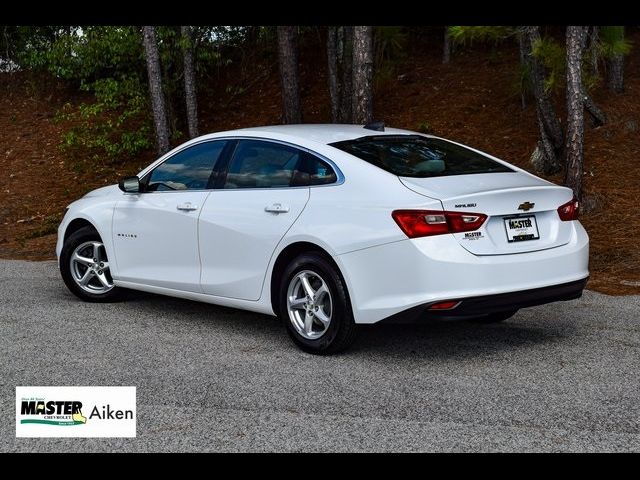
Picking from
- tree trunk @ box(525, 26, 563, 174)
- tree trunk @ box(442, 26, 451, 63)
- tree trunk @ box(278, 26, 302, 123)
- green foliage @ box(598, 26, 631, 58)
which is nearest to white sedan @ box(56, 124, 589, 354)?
green foliage @ box(598, 26, 631, 58)

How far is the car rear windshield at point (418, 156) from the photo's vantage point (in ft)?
20.6

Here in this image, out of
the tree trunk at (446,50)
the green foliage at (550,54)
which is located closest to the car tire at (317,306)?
the green foliage at (550,54)

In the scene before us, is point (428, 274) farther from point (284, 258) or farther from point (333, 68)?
point (333, 68)

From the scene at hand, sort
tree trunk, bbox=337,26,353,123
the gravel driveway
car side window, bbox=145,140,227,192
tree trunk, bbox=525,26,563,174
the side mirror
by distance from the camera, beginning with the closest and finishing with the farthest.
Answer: the gravel driveway → car side window, bbox=145,140,227,192 → the side mirror → tree trunk, bbox=525,26,563,174 → tree trunk, bbox=337,26,353,123

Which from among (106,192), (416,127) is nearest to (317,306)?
(106,192)

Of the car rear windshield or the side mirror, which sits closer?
the car rear windshield

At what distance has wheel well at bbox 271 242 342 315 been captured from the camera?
6.28 m

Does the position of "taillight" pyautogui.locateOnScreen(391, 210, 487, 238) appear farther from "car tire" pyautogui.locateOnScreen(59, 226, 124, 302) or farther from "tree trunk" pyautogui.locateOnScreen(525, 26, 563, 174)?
"tree trunk" pyautogui.locateOnScreen(525, 26, 563, 174)

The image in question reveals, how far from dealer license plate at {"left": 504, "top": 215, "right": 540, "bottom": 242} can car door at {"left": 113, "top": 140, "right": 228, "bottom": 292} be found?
98.6 inches

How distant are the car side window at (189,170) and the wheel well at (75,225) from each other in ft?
3.40

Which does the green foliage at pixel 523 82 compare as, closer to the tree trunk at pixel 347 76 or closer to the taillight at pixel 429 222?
the tree trunk at pixel 347 76
